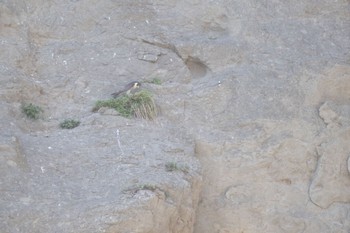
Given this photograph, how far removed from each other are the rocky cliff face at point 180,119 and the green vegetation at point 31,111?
0.09m

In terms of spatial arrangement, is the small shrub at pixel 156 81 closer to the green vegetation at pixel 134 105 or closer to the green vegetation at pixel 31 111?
the green vegetation at pixel 134 105

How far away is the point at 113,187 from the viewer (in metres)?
9.40

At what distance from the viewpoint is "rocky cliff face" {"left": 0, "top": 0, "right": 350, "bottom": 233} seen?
940cm

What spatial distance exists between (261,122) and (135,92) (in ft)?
6.35

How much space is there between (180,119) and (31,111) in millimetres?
2200

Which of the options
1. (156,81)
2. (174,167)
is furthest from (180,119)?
(174,167)

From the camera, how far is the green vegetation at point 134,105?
35.3 ft

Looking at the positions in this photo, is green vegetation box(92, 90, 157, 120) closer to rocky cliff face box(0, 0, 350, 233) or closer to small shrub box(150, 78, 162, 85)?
rocky cliff face box(0, 0, 350, 233)

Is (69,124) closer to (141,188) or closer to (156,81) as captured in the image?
(156,81)

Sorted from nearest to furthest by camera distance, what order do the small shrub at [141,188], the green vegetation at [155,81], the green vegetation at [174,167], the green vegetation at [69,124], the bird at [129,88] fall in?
the small shrub at [141,188]
the green vegetation at [174,167]
the green vegetation at [69,124]
the bird at [129,88]
the green vegetation at [155,81]

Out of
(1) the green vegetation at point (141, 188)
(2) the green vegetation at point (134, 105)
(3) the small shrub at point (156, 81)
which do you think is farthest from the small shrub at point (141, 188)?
(3) the small shrub at point (156, 81)

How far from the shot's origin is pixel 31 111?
1063 centimetres

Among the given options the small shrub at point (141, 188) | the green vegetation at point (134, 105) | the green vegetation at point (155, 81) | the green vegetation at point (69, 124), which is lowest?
the small shrub at point (141, 188)

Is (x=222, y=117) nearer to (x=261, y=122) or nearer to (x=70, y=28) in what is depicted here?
(x=261, y=122)
